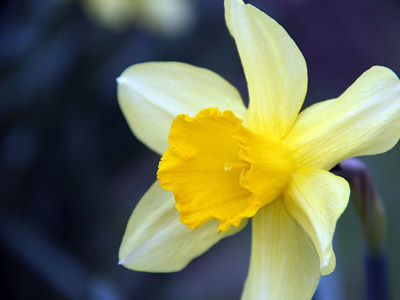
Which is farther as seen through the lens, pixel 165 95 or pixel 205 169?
pixel 165 95

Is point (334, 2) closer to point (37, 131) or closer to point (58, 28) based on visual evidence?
point (58, 28)

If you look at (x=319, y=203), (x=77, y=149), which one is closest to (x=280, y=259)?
(x=319, y=203)

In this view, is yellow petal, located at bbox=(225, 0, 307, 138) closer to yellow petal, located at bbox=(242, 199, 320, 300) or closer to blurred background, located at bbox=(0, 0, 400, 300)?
yellow petal, located at bbox=(242, 199, 320, 300)

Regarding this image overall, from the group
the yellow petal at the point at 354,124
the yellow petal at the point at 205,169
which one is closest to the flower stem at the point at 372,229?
the yellow petal at the point at 354,124

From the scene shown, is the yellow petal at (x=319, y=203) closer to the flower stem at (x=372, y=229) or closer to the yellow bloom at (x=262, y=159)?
the yellow bloom at (x=262, y=159)

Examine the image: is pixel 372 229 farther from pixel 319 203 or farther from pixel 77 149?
pixel 77 149

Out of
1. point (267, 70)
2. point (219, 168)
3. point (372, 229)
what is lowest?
point (372, 229)

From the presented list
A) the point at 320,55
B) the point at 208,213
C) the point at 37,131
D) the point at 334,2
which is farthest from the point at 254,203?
the point at 334,2
